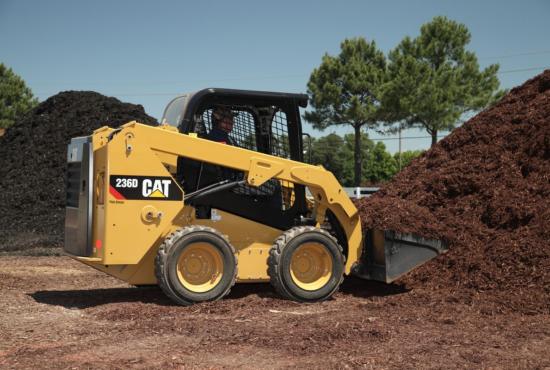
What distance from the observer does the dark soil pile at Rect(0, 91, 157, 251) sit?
14359mm

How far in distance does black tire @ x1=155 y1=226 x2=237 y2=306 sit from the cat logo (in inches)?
17.2

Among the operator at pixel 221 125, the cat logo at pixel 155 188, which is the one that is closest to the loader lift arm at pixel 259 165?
the cat logo at pixel 155 188

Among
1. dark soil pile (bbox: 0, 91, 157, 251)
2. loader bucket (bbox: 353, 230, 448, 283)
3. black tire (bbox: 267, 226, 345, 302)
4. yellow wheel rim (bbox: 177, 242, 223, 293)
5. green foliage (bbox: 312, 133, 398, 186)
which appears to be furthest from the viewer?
green foliage (bbox: 312, 133, 398, 186)

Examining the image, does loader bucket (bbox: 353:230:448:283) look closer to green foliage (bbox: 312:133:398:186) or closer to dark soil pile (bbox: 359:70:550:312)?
dark soil pile (bbox: 359:70:550:312)

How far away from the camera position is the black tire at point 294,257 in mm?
7215

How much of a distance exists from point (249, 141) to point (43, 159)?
407 inches

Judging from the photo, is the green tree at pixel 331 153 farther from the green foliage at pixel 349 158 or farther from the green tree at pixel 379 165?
the green tree at pixel 379 165

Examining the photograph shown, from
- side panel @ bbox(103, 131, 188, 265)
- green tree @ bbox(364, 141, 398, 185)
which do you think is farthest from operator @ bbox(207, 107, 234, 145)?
green tree @ bbox(364, 141, 398, 185)

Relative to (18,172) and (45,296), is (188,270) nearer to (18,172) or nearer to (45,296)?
(45,296)

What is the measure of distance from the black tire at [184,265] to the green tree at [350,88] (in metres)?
28.0

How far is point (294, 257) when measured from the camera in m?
7.43

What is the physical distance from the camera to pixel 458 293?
23.8 ft

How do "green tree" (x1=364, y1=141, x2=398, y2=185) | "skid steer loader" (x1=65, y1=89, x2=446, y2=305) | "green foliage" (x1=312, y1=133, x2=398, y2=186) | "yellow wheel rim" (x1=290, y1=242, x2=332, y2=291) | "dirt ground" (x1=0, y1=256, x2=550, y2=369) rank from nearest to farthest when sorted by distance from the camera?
"dirt ground" (x1=0, y1=256, x2=550, y2=369) < "skid steer loader" (x1=65, y1=89, x2=446, y2=305) < "yellow wheel rim" (x1=290, y1=242, x2=332, y2=291) < "green tree" (x1=364, y1=141, x2=398, y2=185) < "green foliage" (x1=312, y1=133, x2=398, y2=186)

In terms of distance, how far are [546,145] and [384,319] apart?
162 inches
